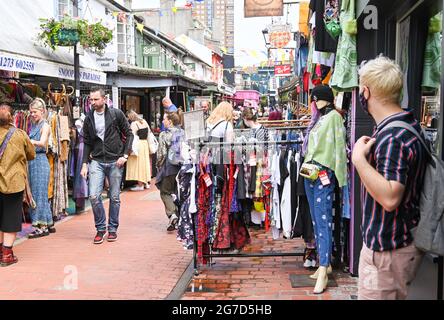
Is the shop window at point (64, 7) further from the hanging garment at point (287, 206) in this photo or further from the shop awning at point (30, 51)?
the hanging garment at point (287, 206)

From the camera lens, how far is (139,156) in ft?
37.6

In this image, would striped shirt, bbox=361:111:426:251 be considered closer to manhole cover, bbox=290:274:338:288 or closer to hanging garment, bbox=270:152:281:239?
manhole cover, bbox=290:274:338:288

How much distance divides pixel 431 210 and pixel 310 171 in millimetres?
2391

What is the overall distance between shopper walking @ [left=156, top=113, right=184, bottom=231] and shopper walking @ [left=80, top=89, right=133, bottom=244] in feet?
2.60

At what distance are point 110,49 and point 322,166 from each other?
13.3 meters

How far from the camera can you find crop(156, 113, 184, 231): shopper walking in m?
7.51

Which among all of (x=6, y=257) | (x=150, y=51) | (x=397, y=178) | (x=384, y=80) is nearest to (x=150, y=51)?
(x=150, y=51)

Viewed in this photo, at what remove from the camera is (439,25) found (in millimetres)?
4164

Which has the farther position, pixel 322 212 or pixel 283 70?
pixel 283 70

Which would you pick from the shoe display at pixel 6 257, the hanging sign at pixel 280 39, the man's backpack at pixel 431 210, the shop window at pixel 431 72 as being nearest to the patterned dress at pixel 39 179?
the shoe display at pixel 6 257

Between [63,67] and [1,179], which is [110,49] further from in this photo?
[1,179]

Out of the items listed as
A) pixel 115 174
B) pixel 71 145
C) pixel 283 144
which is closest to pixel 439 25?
pixel 283 144

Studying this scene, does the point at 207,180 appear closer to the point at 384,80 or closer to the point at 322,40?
the point at 322,40

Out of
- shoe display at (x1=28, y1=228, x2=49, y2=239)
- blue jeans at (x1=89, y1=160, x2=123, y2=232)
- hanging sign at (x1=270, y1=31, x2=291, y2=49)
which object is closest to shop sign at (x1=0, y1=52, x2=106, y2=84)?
blue jeans at (x1=89, y1=160, x2=123, y2=232)
